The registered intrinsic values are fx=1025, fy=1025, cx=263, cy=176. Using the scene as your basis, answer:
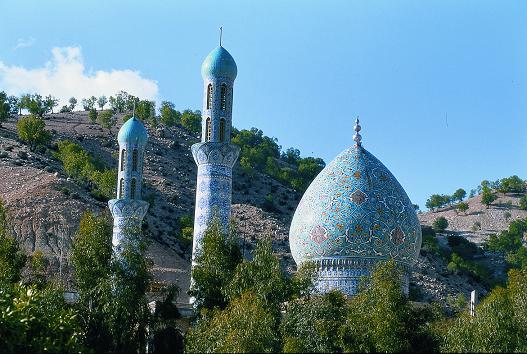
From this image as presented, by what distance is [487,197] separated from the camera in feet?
286

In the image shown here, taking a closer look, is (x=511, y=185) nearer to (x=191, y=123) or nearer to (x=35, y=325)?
(x=191, y=123)

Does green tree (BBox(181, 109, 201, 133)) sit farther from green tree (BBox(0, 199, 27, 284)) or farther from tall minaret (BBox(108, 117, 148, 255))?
green tree (BBox(0, 199, 27, 284))

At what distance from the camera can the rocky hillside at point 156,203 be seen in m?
50.8

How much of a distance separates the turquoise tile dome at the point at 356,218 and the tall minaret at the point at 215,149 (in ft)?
5.71

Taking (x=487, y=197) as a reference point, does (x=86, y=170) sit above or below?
below

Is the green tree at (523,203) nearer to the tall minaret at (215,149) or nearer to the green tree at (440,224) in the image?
the green tree at (440,224)

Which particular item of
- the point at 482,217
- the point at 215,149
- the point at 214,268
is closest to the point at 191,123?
the point at 482,217

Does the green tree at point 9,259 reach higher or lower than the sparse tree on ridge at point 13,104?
lower

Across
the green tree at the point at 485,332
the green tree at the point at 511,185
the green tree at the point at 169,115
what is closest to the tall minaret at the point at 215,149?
the green tree at the point at 485,332

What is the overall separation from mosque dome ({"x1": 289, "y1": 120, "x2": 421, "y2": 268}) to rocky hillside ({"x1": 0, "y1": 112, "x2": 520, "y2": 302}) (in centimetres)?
2045

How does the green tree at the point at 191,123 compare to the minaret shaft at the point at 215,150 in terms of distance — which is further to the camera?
the green tree at the point at 191,123

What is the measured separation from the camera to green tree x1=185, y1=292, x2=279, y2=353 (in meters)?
15.6

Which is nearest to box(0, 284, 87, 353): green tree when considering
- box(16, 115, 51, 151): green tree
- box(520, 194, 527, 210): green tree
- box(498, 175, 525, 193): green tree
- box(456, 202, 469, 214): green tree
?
box(16, 115, 51, 151): green tree

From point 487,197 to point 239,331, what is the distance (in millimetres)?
73882
